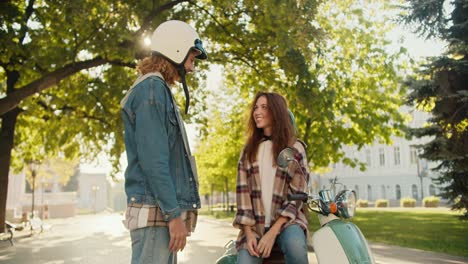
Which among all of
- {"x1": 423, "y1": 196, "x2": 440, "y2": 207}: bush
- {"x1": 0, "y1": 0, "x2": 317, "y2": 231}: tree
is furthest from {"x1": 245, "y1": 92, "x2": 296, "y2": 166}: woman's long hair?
{"x1": 423, "y1": 196, "x2": 440, "y2": 207}: bush

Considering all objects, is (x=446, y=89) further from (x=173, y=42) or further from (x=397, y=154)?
(x=397, y=154)

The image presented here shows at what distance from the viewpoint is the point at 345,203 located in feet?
9.60

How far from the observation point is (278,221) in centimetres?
305

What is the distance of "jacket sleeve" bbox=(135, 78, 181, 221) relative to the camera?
256cm

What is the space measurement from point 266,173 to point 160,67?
993 mm

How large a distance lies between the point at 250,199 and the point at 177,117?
80 centimetres

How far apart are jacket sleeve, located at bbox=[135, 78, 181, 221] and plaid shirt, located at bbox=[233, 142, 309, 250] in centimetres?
70

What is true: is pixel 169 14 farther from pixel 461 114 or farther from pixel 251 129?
pixel 251 129

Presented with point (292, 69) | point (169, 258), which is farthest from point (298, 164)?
point (292, 69)

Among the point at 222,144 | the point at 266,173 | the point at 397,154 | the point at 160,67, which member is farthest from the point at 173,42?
the point at 397,154

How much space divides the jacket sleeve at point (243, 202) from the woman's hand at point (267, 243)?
159mm

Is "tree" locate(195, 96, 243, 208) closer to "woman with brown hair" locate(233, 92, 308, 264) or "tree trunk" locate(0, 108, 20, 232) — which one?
"tree trunk" locate(0, 108, 20, 232)

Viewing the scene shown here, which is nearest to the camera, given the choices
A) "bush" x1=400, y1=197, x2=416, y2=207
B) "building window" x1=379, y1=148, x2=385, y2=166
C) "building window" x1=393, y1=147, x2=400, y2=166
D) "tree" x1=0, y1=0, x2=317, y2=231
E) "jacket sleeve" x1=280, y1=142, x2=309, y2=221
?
"jacket sleeve" x1=280, y1=142, x2=309, y2=221

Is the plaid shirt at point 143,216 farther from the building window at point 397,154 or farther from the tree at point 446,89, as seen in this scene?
the building window at point 397,154
